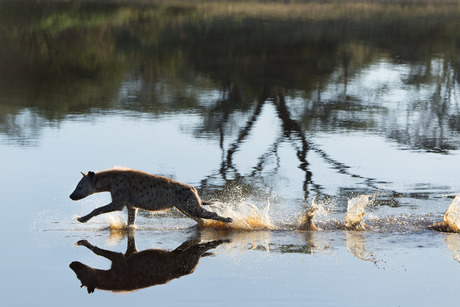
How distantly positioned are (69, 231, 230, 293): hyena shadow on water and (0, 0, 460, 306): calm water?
0.03m

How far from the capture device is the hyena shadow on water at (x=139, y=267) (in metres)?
7.84

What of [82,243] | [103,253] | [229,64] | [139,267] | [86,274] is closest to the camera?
[86,274]

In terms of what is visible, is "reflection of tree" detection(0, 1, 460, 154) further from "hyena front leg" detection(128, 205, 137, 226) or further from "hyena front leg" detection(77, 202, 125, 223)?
"hyena front leg" detection(77, 202, 125, 223)

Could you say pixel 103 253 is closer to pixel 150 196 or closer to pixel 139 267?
pixel 139 267

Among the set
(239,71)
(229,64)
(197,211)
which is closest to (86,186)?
(197,211)

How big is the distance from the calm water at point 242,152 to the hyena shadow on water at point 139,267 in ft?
0.11

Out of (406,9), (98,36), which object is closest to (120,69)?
(98,36)

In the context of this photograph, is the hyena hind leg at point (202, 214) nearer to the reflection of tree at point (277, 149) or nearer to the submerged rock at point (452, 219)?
the reflection of tree at point (277, 149)

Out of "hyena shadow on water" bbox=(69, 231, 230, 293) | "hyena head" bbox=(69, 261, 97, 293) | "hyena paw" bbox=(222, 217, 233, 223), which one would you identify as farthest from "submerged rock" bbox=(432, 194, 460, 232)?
"hyena head" bbox=(69, 261, 97, 293)

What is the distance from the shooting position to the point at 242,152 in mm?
13562

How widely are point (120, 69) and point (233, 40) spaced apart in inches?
232

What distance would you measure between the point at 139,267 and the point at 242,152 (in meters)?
5.47

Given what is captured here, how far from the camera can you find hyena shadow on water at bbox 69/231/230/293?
7840 millimetres

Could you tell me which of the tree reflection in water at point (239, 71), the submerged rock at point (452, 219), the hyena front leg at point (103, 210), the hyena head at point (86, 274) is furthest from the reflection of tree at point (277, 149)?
the hyena head at point (86, 274)
